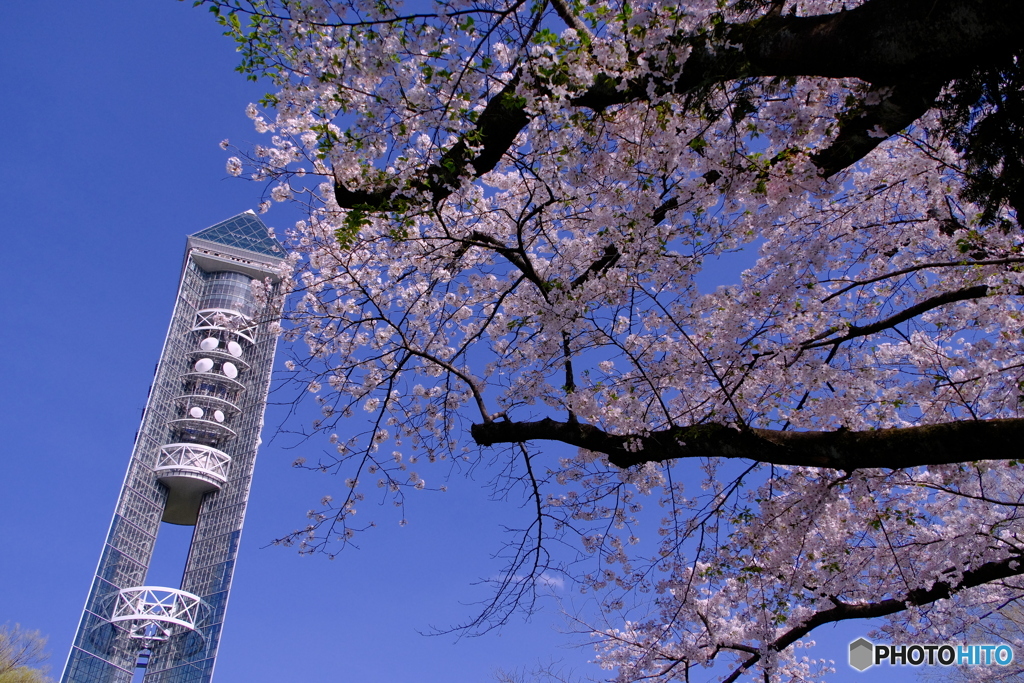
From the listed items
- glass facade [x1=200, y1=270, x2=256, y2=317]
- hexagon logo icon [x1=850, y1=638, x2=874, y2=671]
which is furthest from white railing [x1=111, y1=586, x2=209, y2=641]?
hexagon logo icon [x1=850, y1=638, x2=874, y2=671]

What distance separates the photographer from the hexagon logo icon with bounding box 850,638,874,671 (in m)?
6.54

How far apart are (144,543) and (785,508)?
105 ft

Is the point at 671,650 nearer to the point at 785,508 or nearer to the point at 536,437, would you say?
the point at 785,508

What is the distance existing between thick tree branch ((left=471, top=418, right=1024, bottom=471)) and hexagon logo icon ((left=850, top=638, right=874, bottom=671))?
411cm

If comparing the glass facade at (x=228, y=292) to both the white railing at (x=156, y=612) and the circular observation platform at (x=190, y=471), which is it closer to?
the circular observation platform at (x=190, y=471)

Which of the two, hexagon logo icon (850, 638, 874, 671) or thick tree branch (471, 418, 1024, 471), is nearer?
thick tree branch (471, 418, 1024, 471)

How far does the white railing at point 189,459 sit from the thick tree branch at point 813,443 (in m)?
31.5

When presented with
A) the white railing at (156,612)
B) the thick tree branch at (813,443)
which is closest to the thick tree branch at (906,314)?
the thick tree branch at (813,443)

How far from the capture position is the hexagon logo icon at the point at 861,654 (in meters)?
6.54

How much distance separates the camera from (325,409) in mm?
5934

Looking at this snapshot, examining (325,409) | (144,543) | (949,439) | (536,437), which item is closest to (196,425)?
(144,543)

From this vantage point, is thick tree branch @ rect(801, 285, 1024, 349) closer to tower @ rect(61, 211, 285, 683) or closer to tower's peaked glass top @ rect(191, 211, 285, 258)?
tower @ rect(61, 211, 285, 683)

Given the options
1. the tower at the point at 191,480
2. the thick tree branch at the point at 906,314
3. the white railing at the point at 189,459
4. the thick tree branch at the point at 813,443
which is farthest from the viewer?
the white railing at the point at 189,459

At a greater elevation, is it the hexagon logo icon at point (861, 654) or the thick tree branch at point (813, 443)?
the thick tree branch at point (813, 443)
